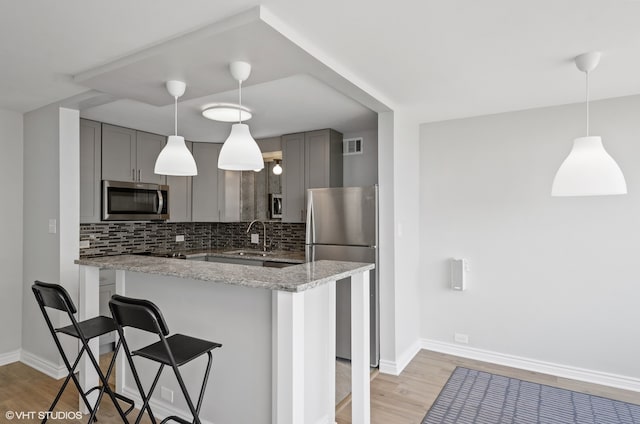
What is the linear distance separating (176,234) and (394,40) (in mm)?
3948

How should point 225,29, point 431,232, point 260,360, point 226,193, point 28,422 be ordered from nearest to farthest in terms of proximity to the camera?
point 225,29 → point 260,360 → point 28,422 → point 431,232 → point 226,193

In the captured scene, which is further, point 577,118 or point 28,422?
point 577,118

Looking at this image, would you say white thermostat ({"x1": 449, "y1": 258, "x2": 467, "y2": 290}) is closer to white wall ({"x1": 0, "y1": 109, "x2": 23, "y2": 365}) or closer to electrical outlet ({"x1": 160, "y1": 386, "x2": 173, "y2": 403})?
electrical outlet ({"x1": 160, "y1": 386, "x2": 173, "y2": 403})

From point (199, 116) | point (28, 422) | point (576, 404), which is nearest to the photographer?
point (28, 422)

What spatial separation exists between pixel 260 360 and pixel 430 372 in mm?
1821

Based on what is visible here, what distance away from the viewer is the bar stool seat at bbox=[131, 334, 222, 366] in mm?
1791

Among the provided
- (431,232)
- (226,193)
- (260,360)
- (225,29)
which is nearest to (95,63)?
(225,29)

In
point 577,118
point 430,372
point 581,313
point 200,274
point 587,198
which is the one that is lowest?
point 430,372

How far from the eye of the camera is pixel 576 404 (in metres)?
2.69

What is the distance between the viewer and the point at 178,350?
6.24ft

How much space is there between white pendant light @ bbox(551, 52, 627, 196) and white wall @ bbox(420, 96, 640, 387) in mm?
951

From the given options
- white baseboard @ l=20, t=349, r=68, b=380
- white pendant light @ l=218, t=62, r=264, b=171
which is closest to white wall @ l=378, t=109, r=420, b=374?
white pendant light @ l=218, t=62, r=264, b=171

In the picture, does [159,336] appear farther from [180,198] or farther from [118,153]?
[180,198]

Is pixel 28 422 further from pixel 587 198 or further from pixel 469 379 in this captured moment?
pixel 587 198
